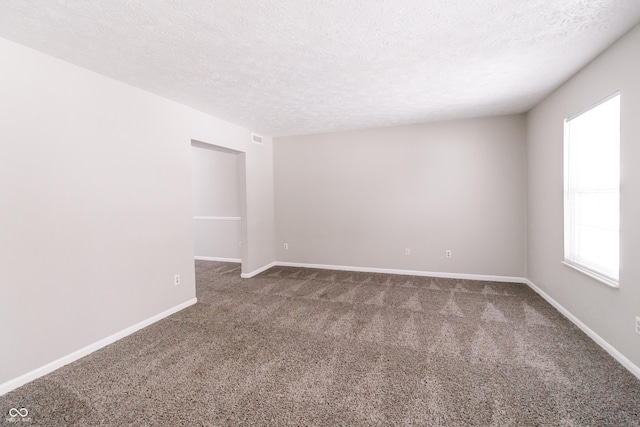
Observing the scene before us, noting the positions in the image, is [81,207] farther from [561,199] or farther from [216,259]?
[561,199]

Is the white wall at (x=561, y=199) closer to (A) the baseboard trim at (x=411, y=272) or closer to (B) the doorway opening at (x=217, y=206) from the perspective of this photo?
(A) the baseboard trim at (x=411, y=272)

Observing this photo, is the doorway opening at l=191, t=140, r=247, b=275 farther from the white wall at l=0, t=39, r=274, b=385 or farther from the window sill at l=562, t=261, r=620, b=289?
the window sill at l=562, t=261, r=620, b=289

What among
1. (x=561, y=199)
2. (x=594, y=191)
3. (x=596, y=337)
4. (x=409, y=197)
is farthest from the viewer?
(x=409, y=197)

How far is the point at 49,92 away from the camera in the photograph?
2.24 metres

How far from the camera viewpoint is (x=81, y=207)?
244 centimetres

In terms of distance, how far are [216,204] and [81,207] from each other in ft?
11.8

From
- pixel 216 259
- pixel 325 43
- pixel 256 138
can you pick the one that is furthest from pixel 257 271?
pixel 325 43

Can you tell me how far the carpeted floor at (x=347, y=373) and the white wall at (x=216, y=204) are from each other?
103 inches

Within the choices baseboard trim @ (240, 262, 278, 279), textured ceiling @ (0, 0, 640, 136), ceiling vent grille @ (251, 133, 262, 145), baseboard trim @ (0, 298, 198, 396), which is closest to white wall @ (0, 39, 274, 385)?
baseboard trim @ (0, 298, 198, 396)

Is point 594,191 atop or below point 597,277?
atop

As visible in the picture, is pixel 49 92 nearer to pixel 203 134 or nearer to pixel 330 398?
pixel 203 134

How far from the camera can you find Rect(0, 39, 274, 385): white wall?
80.4 inches

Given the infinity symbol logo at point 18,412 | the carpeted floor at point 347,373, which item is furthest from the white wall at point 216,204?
the infinity symbol logo at point 18,412

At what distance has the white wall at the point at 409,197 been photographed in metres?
4.31
